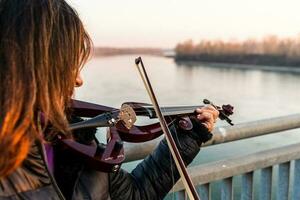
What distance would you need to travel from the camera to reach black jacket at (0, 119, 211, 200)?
1.25 metres

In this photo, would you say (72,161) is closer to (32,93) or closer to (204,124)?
(32,93)

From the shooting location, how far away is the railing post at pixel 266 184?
2.83 m

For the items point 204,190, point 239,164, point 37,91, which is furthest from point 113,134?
point 239,164

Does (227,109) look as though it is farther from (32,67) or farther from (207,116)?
(32,67)

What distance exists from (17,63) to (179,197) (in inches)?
A: 54.6

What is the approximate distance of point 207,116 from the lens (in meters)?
1.98

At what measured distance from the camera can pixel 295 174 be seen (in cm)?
308

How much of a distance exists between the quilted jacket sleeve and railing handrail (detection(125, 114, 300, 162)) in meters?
0.26

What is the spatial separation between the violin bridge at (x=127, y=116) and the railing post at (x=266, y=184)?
127 centimetres

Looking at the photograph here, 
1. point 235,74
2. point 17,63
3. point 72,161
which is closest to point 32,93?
point 17,63

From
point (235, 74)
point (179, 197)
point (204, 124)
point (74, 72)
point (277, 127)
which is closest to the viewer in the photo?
point (74, 72)

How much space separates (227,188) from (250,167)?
0.16 meters

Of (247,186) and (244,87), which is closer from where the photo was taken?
(247,186)

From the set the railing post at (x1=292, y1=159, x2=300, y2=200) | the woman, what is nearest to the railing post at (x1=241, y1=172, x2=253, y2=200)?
the railing post at (x1=292, y1=159, x2=300, y2=200)
